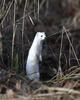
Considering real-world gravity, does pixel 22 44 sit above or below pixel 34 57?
above

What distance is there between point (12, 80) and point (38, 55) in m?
0.61

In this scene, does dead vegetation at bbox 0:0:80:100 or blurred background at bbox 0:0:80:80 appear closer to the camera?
dead vegetation at bbox 0:0:80:100

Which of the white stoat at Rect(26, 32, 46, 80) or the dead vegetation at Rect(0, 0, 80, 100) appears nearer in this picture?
the dead vegetation at Rect(0, 0, 80, 100)

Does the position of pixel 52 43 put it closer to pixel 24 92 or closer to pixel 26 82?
pixel 26 82

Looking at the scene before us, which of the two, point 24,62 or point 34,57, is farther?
point 24,62

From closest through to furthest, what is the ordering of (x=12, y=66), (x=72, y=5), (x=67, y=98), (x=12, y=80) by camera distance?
(x=67, y=98), (x=12, y=80), (x=12, y=66), (x=72, y=5)

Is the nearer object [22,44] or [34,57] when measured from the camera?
[34,57]

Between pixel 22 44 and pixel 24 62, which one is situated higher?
pixel 22 44

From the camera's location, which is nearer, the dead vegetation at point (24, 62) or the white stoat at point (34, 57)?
the dead vegetation at point (24, 62)

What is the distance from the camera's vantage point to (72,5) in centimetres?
580

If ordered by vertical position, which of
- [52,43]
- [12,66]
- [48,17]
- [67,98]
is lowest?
[67,98]

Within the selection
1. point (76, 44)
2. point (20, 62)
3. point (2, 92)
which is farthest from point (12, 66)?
point (76, 44)

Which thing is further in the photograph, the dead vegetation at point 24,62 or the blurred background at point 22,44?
the blurred background at point 22,44

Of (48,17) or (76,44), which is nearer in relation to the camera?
(76,44)
